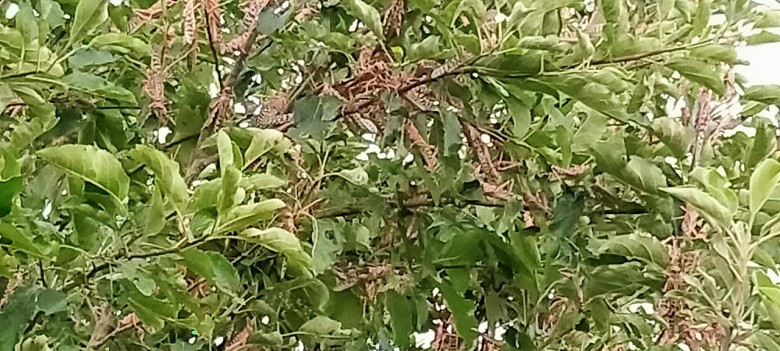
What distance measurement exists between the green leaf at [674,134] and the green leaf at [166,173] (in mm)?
312

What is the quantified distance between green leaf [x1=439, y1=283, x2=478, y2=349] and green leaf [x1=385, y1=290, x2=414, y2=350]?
3cm

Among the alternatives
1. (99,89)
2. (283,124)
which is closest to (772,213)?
(283,124)

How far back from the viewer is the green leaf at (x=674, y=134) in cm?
69

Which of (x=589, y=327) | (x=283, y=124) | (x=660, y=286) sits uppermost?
(x=283, y=124)

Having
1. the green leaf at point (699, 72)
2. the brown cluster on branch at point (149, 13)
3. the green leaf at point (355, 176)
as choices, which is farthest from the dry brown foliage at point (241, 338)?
the green leaf at point (699, 72)

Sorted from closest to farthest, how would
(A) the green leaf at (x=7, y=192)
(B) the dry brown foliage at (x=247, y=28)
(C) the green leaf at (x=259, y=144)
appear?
(A) the green leaf at (x=7, y=192) < (C) the green leaf at (x=259, y=144) < (B) the dry brown foliage at (x=247, y=28)

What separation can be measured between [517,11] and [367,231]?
22 centimetres

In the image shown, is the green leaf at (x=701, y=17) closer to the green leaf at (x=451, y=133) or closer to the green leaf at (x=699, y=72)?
the green leaf at (x=699, y=72)

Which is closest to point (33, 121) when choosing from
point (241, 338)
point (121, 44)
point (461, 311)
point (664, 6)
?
point (121, 44)

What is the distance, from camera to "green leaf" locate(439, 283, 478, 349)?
797 millimetres

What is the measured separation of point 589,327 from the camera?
2.85 ft

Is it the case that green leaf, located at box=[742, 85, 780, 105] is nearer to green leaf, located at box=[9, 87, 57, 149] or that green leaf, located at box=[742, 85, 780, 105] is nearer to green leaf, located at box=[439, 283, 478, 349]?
green leaf, located at box=[439, 283, 478, 349]

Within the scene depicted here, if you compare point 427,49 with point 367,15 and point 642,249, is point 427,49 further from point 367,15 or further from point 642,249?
point 642,249

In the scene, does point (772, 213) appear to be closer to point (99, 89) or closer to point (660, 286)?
point (660, 286)
